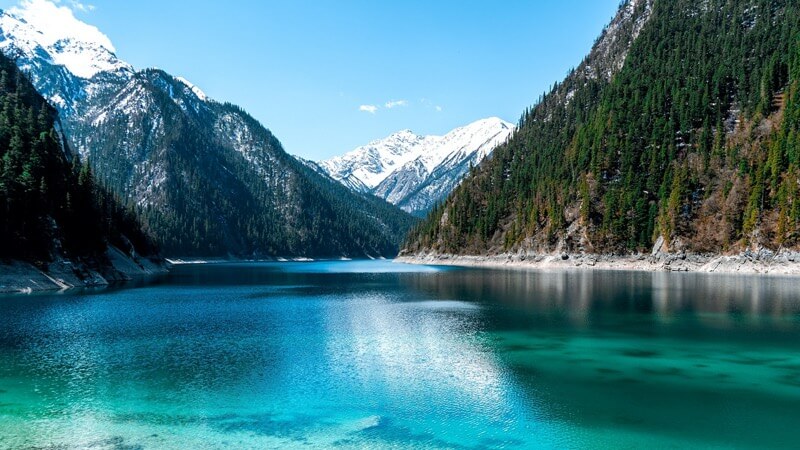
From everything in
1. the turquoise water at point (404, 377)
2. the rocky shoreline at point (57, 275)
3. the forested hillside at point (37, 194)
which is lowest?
the turquoise water at point (404, 377)

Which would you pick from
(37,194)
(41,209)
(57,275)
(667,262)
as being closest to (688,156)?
(667,262)

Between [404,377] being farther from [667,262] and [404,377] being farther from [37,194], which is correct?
[667,262]

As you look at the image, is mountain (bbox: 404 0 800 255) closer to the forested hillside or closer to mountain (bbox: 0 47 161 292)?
mountain (bbox: 0 47 161 292)

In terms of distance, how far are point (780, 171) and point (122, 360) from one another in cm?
12962

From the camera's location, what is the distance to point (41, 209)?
80125mm

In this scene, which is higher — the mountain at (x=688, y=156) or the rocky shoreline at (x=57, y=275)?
the mountain at (x=688, y=156)

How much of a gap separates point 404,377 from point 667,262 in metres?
117

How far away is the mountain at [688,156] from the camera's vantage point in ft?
386

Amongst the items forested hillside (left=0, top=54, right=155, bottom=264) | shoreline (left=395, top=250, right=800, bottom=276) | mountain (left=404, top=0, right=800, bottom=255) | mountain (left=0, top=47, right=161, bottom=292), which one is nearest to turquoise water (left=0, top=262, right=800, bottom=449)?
mountain (left=0, top=47, right=161, bottom=292)

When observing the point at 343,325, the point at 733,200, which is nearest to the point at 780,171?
the point at 733,200

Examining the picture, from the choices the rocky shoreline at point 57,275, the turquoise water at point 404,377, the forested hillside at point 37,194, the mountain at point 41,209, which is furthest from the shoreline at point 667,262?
the forested hillside at point 37,194

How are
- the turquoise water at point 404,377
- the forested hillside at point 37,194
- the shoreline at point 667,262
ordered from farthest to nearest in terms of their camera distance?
1. the shoreline at point 667,262
2. the forested hillside at point 37,194
3. the turquoise water at point 404,377

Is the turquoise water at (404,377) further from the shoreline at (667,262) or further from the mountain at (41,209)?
the shoreline at (667,262)

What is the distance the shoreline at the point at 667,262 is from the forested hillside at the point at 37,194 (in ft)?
378
